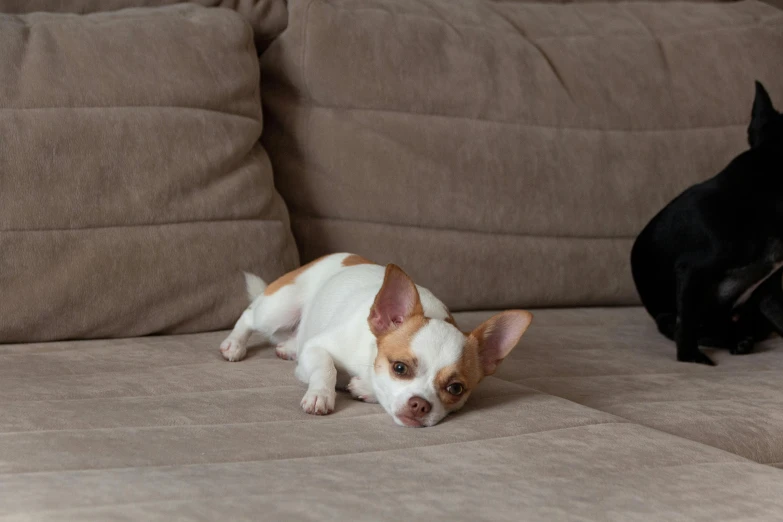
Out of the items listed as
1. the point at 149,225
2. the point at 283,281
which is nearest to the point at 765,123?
the point at 283,281

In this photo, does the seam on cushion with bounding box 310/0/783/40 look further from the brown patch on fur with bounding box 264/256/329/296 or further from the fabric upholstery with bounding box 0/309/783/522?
the fabric upholstery with bounding box 0/309/783/522

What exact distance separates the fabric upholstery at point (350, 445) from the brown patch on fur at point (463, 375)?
36mm

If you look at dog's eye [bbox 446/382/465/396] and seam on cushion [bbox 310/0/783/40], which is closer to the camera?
dog's eye [bbox 446/382/465/396]

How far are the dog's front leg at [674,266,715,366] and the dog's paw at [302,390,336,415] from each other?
1018 mm

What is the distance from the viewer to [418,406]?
61.2 inches

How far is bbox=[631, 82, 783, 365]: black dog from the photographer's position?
7.66ft

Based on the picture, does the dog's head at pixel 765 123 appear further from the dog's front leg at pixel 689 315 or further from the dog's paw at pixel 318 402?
the dog's paw at pixel 318 402

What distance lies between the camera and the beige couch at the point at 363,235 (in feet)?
4.26

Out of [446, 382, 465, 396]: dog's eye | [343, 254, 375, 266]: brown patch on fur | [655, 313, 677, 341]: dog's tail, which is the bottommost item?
[655, 313, 677, 341]: dog's tail

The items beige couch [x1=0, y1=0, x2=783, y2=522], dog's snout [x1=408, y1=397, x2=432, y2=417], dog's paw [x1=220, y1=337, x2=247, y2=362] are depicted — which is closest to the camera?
beige couch [x1=0, y1=0, x2=783, y2=522]

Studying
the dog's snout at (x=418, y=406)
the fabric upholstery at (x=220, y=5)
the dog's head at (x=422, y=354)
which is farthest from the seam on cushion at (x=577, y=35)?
the dog's snout at (x=418, y=406)

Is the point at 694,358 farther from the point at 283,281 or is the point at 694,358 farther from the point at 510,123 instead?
the point at 283,281

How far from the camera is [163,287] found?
2148mm

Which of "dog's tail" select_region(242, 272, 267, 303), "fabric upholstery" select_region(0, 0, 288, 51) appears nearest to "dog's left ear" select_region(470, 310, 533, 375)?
"dog's tail" select_region(242, 272, 267, 303)
